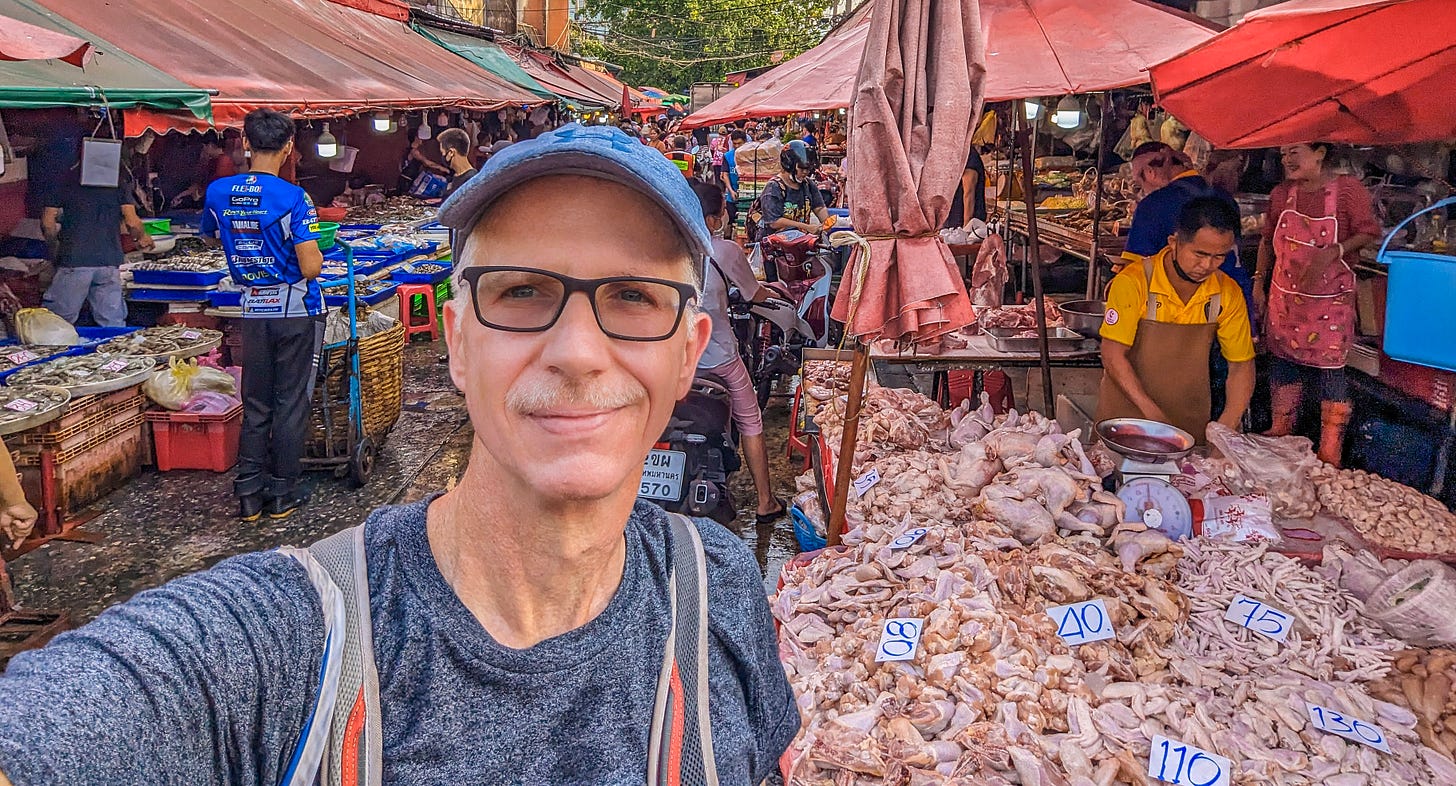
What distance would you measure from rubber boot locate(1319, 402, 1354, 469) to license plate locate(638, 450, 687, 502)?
3.56 meters

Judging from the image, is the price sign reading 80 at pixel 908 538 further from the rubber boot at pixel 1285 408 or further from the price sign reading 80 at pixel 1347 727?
the rubber boot at pixel 1285 408

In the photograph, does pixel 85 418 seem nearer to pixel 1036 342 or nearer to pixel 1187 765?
pixel 1036 342

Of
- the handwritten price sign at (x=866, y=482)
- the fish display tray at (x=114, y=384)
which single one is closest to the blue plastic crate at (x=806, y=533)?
the handwritten price sign at (x=866, y=482)

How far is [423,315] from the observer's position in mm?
10453

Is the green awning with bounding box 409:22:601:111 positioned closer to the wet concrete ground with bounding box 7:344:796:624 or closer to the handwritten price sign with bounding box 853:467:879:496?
the wet concrete ground with bounding box 7:344:796:624

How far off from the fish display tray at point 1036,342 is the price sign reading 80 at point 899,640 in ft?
9.84

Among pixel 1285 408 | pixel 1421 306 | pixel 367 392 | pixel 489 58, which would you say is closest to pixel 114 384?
pixel 367 392

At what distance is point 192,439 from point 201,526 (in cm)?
105

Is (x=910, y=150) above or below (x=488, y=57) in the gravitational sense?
below

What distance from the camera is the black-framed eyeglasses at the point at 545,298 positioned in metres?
1.12

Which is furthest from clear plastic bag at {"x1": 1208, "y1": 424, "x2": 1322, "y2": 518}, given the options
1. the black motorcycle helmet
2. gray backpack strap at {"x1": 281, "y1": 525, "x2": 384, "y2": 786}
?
the black motorcycle helmet

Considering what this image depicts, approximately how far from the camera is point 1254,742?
8.71 feet

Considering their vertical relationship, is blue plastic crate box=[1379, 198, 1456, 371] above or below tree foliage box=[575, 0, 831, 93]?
below

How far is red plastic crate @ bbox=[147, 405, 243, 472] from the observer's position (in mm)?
6297
